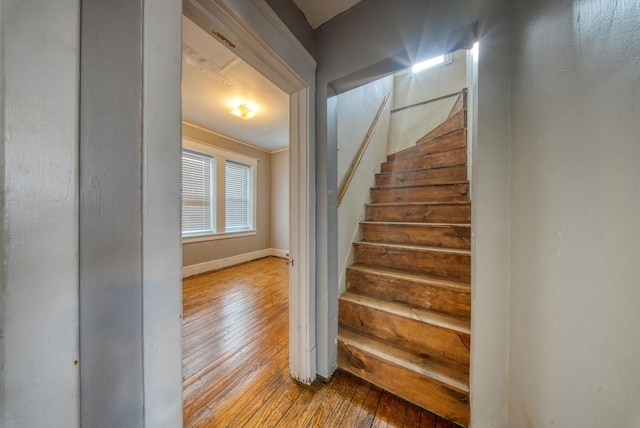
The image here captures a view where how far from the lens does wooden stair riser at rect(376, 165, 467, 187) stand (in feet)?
6.77

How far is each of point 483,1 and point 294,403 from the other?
2.18m

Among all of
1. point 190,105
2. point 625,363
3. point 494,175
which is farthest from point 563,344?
point 190,105

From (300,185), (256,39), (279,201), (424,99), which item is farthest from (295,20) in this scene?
(279,201)

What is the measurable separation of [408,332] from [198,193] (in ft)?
11.9

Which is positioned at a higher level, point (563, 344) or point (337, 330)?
point (563, 344)

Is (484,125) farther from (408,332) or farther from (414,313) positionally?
(408,332)

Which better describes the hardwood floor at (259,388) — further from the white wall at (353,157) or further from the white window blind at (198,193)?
the white window blind at (198,193)

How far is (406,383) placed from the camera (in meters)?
1.20

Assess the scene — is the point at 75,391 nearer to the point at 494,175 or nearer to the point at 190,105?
the point at 494,175

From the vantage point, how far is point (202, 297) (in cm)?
263

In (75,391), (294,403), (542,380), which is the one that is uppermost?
(75,391)

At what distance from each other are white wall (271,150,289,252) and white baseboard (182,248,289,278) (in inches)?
5.4

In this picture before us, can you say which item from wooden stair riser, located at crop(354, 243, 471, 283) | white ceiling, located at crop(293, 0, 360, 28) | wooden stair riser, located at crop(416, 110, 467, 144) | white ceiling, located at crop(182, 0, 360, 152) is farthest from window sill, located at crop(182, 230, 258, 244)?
wooden stair riser, located at crop(416, 110, 467, 144)

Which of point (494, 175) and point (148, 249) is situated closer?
point (148, 249)
